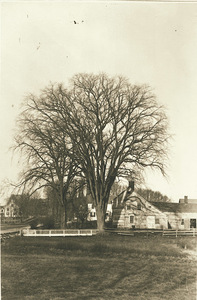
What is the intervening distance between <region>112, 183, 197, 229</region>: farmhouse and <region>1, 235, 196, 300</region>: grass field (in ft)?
71.3

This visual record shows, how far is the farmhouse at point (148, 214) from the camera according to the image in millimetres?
41531

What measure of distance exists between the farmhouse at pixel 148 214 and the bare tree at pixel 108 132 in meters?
12.8

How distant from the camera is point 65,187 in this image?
33.4 metres

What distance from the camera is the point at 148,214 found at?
4200 centimetres

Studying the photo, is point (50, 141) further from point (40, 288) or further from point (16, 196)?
point (40, 288)

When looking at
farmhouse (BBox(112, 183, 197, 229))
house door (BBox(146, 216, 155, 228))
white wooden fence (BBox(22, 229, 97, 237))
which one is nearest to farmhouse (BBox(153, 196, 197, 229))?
farmhouse (BBox(112, 183, 197, 229))

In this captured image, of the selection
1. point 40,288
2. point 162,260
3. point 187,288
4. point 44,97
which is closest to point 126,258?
point 162,260

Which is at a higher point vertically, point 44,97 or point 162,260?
point 44,97

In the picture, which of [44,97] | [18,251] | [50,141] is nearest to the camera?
[18,251]

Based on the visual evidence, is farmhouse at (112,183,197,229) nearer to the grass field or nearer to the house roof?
the house roof

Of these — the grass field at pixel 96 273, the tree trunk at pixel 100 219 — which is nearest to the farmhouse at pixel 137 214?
the tree trunk at pixel 100 219

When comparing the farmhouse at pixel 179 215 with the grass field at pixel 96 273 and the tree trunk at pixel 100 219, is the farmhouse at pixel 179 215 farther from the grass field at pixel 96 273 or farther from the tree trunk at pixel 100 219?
the grass field at pixel 96 273

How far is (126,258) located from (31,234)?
13.3 meters

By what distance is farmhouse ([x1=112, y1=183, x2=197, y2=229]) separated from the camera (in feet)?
136
